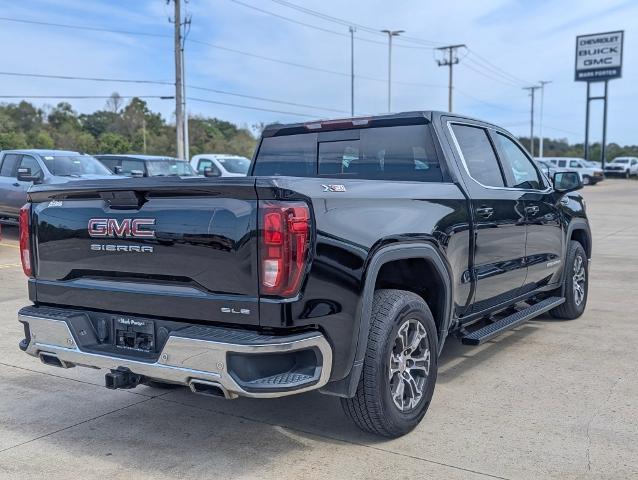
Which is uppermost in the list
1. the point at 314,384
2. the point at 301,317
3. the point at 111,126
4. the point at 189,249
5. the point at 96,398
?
the point at 111,126

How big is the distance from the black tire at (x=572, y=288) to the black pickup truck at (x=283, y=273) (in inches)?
79.3

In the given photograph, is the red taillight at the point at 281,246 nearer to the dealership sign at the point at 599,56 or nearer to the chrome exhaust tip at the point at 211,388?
the chrome exhaust tip at the point at 211,388

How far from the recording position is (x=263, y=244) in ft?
10.4

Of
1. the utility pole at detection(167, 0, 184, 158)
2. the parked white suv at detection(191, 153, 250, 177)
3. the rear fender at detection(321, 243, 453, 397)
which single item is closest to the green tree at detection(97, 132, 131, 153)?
the utility pole at detection(167, 0, 184, 158)

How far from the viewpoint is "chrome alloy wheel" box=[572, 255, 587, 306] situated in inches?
273

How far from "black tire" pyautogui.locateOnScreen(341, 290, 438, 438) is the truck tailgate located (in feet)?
2.60

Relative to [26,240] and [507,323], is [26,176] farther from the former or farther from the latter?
[507,323]

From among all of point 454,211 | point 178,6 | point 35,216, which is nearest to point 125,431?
point 35,216

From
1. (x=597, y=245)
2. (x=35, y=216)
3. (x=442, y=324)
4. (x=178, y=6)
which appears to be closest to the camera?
(x=35, y=216)

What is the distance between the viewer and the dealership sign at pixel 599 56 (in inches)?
2399

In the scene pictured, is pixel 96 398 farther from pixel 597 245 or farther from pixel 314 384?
pixel 597 245

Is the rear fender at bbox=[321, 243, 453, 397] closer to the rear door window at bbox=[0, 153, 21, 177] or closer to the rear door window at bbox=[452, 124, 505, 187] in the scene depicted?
the rear door window at bbox=[452, 124, 505, 187]

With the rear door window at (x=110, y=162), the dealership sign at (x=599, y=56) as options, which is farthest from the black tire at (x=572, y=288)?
the dealership sign at (x=599, y=56)

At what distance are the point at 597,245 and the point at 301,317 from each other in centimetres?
1217
